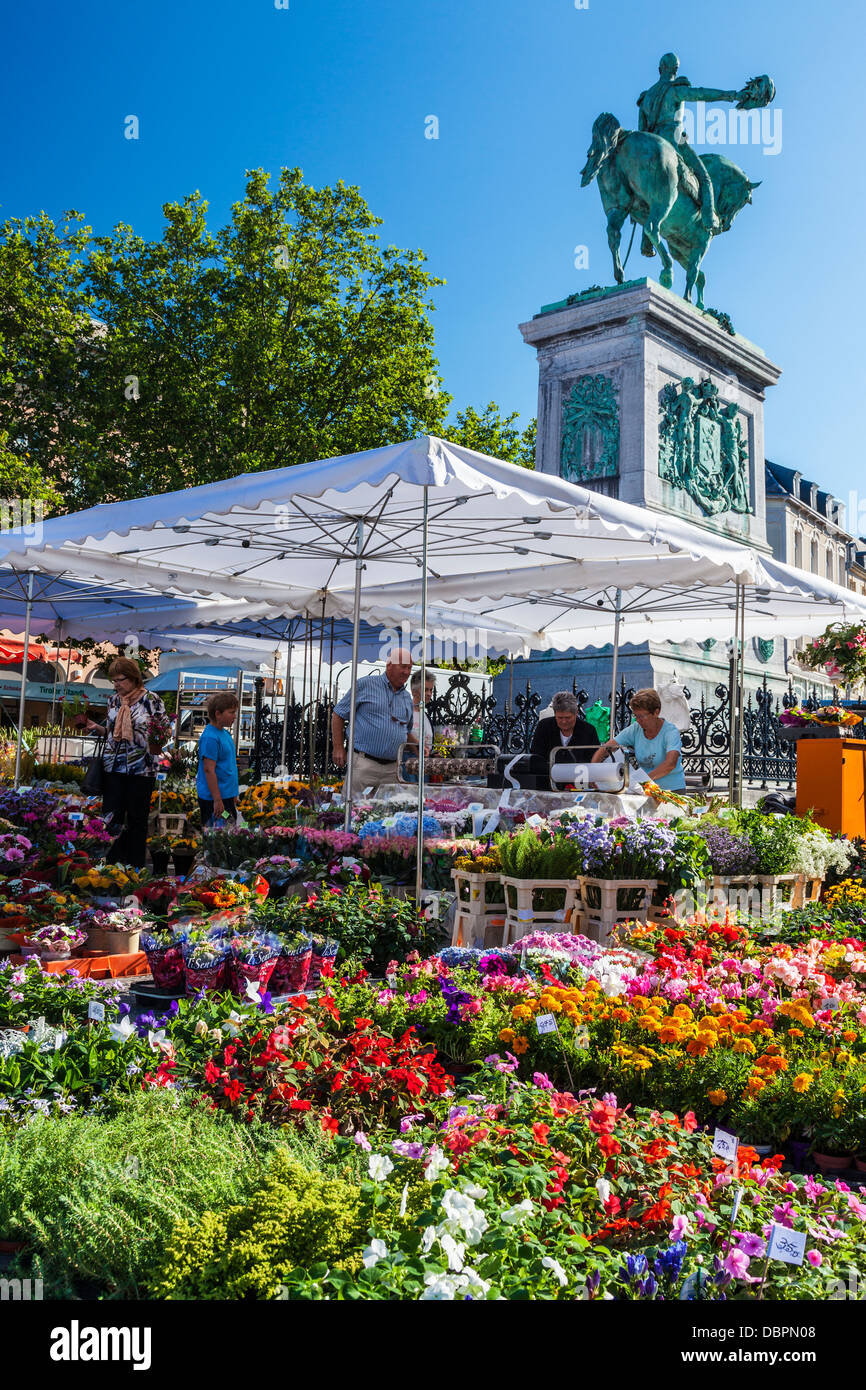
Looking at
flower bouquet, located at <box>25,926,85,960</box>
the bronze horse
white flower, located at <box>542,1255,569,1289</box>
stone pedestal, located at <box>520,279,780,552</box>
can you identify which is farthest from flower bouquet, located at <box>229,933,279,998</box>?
the bronze horse

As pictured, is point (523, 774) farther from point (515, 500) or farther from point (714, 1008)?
point (714, 1008)

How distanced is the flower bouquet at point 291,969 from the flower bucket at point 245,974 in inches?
3.7

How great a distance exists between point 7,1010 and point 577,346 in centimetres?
1399

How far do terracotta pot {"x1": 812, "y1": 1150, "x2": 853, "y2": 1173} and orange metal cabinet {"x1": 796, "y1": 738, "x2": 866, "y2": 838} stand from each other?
6105 mm

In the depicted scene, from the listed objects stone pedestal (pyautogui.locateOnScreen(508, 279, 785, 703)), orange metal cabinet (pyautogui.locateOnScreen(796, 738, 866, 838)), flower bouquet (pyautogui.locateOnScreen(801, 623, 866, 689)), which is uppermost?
stone pedestal (pyautogui.locateOnScreen(508, 279, 785, 703))

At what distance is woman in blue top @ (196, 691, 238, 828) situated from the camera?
802cm

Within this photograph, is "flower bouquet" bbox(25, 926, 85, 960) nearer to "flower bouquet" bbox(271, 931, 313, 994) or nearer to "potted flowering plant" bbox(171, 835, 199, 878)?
"flower bouquet" bbox(271, 931, 313, 994)

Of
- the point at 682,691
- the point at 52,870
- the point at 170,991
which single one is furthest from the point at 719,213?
the point at 170,991

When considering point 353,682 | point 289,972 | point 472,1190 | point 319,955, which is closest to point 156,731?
point 353,682

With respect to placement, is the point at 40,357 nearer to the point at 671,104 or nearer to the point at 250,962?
the point at 671,104

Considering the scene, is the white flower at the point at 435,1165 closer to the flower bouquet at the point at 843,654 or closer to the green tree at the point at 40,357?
the flower bouquet at the point at 843,654

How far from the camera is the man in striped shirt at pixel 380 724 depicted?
8.57 meters

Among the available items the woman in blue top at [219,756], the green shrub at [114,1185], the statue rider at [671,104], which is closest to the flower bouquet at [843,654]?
the woman in blue top at [219,756]

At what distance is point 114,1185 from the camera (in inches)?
92.2
